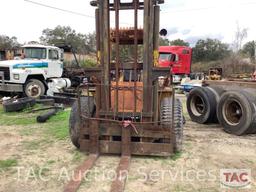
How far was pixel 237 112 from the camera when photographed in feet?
22.3

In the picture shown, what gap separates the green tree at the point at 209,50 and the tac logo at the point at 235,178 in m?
44.4

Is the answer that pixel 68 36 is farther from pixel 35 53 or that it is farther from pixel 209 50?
pixel 35 53

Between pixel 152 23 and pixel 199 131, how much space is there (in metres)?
3.20

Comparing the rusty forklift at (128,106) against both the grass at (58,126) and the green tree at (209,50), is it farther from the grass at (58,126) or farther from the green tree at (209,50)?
the green tree at (209,50)

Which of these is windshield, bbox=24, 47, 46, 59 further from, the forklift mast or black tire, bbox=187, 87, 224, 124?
the forklift mast

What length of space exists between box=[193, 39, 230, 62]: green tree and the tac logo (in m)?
44.4

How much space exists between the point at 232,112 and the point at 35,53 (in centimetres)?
941

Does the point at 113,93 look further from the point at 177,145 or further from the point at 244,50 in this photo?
the point at 244,50

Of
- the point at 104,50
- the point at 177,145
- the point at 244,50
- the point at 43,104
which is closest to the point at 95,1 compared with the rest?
the point at 104,50

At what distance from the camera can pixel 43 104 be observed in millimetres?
10688

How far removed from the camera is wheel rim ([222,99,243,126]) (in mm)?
6789

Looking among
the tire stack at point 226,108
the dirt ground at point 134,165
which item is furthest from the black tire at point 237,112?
the dirt ground at point 134,165

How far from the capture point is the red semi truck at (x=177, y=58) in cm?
1859

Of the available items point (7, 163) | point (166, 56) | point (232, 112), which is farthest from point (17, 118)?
point (166, 56)
